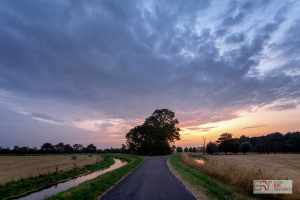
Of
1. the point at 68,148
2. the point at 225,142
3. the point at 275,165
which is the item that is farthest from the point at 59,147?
the point at 275,165

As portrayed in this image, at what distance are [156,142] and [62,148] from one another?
119m

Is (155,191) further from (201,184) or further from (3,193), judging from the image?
(3,193)

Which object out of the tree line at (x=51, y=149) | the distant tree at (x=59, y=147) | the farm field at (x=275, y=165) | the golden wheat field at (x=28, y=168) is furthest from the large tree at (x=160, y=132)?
the distant tree at (x=59, y=147)

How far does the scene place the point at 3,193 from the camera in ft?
38.8

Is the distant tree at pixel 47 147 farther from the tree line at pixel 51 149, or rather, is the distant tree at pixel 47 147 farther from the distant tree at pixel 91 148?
the distant tree at pixel 91 148

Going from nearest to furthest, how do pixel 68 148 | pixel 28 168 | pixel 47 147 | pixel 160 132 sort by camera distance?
pixel 28 168, pixel 160 132, pixel 47 147, pixel 68 148

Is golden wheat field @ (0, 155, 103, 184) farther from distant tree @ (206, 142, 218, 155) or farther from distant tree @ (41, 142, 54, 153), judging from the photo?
distant tree @ (41, 142, 54, 153)

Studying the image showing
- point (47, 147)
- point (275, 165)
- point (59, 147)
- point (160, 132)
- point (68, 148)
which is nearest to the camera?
point (275, 165)

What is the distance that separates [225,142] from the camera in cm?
8194

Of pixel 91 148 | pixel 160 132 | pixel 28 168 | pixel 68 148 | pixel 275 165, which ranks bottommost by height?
pixel 91 148

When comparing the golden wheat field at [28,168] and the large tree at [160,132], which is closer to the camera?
the golden wheat field at [28,168]

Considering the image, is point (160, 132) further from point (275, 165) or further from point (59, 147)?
point (59, 147)

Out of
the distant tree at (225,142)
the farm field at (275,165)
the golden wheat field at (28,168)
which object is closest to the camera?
the golden wheat field at (28,168)

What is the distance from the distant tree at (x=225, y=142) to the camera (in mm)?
80812
